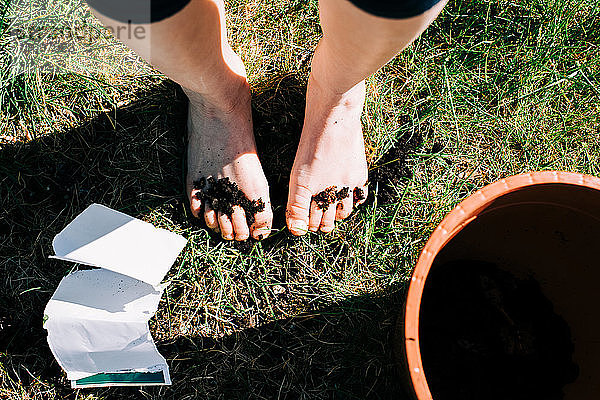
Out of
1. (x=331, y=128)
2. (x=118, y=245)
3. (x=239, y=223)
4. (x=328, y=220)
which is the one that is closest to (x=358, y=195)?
(x=328, y=220)

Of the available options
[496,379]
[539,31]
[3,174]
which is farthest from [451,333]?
[3,174]

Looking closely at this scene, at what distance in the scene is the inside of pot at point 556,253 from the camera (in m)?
1.25

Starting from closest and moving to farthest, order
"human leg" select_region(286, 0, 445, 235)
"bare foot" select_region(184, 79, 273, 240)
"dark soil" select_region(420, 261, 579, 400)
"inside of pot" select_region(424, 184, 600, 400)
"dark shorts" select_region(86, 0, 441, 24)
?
"dark shorts" select_region(86, 0, 441, 24) < "human leg" select_region(286, 0, 445, 235) < "inside of pot" select_region(424, 184, 600, 400) < "dark soil" select_region(420, 261, 579, 400) < "bare foot" select_region(184, 79, 273, 240)

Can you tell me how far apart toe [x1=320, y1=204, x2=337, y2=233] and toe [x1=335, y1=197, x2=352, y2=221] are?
16 millimetres

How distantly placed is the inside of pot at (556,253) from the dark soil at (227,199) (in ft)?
1.71

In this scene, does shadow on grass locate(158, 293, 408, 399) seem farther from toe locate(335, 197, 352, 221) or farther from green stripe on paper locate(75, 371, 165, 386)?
toe locate(335, 197, 352, 221)

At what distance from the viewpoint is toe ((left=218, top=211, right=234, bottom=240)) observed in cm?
149

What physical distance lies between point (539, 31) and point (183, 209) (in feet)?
4.10

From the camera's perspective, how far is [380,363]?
1511 mm

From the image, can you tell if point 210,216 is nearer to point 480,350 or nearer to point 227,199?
point 227,199

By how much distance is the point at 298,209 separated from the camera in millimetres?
1477

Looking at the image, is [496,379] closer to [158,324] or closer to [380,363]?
[380,363]

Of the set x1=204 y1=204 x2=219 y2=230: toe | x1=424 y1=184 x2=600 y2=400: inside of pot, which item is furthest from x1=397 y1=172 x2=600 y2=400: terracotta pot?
x1=204 y1=204 x2=219 y2=230: toe

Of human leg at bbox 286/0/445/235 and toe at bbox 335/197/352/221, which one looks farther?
toe at bbox 335/197/352/221
